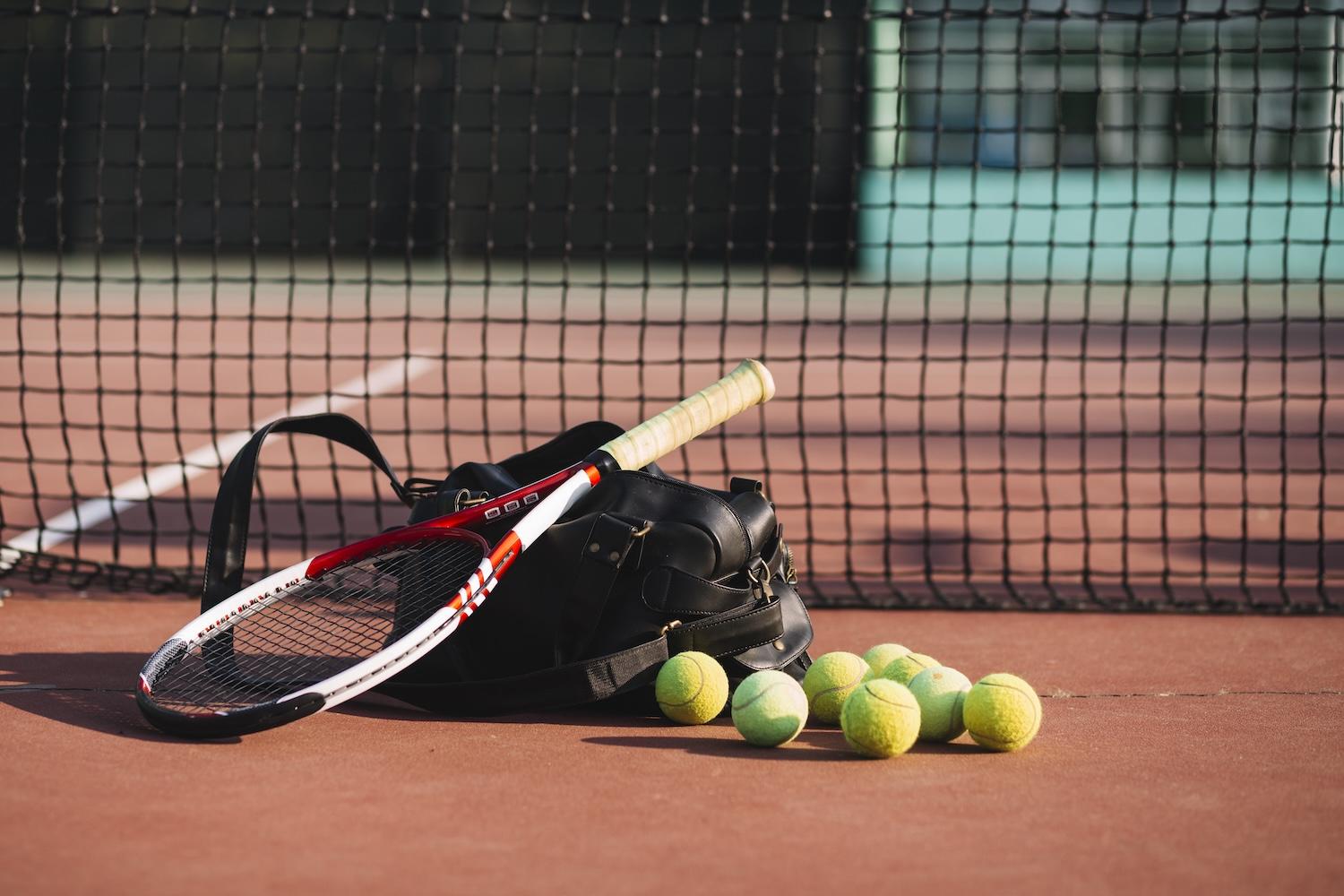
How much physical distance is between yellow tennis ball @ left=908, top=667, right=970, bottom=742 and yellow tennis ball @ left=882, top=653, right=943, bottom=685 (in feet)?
0.36

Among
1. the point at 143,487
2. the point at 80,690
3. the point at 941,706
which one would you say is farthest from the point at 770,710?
the point at 143,487

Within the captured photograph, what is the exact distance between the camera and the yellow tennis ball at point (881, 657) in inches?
134

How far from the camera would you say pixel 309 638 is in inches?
141

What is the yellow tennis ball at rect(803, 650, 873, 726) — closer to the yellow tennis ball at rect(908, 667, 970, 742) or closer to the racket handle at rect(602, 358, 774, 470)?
the yellow tennis ball at rect(908, 667, 970, 742)

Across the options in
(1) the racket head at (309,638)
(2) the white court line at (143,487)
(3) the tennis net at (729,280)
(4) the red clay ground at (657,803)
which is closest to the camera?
(4) the red clay ground at (657,803)

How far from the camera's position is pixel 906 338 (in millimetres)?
14336

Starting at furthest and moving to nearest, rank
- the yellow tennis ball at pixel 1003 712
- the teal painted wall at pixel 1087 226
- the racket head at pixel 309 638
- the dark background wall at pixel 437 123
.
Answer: the teal painted wall at pixel 1087 226, the dark background wall at pixel 437 123, the yellow tennis ball at pixel 1003 712, the racket head at pixel 309 638

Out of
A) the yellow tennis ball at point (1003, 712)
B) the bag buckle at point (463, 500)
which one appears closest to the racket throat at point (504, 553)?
the bag buckle at point (463, 500)

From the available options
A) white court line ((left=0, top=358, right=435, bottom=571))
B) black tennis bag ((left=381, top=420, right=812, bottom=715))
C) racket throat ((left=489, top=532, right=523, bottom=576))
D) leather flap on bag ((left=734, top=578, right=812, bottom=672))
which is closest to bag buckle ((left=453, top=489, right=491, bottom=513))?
black tennis bag ((left=381, top=420, right=812, bottom=715))

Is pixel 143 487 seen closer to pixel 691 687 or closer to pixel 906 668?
pixel 691 687

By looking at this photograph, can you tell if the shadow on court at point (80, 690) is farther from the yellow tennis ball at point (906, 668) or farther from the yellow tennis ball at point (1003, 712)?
the yellow tennis ball at point (1003, 712)

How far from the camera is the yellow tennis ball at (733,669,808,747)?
307cm

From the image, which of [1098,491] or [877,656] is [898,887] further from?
[1098,491]

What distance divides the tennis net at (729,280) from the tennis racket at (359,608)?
1.41 meters
